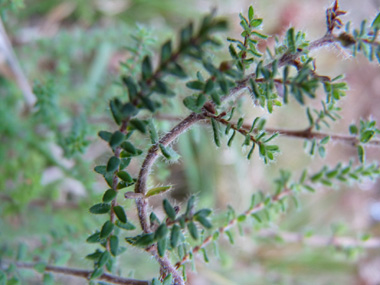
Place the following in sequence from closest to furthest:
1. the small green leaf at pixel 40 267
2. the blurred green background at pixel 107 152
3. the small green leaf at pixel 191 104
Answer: the small green leaf at pixel 191 104 < the small green leaf at pixel 40 267 < the blurred green background at pixel 107 152

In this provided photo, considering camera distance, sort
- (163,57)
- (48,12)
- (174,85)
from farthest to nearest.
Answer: (48,12)
(174,85)
(163,57)

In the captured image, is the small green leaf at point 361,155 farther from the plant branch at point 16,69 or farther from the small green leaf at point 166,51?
the plant branch at point 16,69

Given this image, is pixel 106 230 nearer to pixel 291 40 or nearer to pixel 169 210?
pixel 169 210

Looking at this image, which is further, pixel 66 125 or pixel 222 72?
pixel 66 125

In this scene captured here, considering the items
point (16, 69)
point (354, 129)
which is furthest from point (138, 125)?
point (16, 69)

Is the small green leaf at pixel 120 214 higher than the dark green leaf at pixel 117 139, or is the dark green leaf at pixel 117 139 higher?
the dark green leaf at pixel 117 139

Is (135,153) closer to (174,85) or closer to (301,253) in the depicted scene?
(174,85)

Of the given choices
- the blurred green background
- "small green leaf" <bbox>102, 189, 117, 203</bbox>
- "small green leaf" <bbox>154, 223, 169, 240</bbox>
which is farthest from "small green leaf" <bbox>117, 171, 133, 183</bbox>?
the blurred green background

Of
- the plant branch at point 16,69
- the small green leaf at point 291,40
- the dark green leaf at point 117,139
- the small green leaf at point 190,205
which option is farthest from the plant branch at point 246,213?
the plant branch at point 16,69

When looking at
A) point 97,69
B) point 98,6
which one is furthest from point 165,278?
point 98,6
